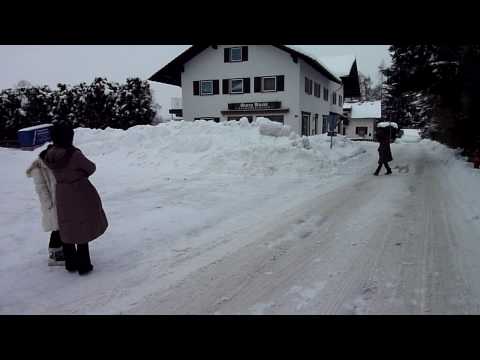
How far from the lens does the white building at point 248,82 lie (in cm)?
2658

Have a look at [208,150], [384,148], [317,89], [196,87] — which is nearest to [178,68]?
[196,87]

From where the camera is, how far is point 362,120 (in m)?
52.0

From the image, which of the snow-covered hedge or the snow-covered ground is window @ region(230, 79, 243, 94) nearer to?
the snow-covered hedge

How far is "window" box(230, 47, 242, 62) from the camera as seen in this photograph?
2752cm

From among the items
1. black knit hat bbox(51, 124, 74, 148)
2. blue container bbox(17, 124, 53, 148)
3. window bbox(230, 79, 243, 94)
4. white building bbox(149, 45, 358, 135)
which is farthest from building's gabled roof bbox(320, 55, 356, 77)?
black knit hat bbox(51, 124, 74, 148)

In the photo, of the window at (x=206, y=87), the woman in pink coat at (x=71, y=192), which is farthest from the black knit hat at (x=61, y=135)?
the window at (x=206, y=87)

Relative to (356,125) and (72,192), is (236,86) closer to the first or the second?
(72,192)

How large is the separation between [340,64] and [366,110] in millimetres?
16200

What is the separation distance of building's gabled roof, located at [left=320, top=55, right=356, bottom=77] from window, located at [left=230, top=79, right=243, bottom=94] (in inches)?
572

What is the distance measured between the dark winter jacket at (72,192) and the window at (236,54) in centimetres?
2576
